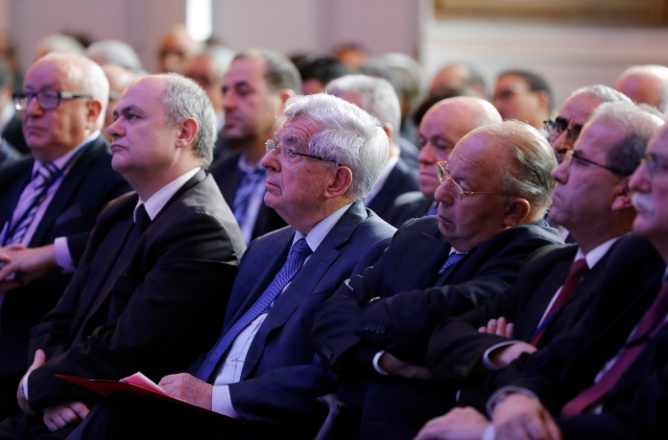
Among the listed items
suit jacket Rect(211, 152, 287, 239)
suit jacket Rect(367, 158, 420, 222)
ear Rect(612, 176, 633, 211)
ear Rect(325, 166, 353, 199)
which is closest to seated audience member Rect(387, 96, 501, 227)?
suit jacket Rect(367, 158, 420, 222)

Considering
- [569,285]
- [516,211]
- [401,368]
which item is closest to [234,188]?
[516,211]

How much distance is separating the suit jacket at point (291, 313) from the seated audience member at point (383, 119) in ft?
3.88

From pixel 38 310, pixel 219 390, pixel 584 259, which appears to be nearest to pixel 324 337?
pixel 219 390

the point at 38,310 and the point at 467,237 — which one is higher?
the point at 467,237

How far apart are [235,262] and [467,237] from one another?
39.0 inches

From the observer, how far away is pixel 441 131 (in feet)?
13.6

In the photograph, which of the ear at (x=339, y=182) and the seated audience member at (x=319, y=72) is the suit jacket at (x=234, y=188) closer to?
the seated audience member at (x=319, y=72)

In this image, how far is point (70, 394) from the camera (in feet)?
10.8

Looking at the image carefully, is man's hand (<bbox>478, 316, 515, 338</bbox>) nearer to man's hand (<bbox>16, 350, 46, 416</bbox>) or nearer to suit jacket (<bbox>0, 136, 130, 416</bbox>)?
man's hand (<bbox>16, 350, 46, 416</bbox>)

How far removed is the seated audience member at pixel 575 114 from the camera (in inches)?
139

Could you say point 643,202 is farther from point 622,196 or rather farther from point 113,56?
point 113,56

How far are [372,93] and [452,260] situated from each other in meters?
2.29

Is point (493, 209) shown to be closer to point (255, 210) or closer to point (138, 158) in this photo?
point (138, 158)

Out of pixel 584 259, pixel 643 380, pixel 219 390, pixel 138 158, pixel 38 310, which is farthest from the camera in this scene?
pixel 38 310
